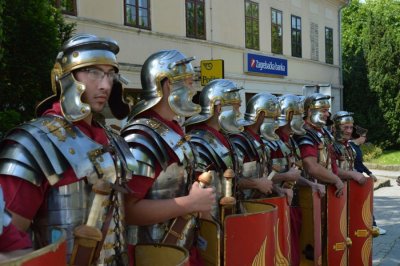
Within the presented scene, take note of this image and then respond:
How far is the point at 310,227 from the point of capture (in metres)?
5.22

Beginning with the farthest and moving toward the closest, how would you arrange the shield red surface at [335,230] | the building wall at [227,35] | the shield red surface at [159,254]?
the building wall at [227,35], the shield red surface at [335,230], the shield red surface at [159,254]

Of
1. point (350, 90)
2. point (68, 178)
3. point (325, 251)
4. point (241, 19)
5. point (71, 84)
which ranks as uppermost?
point (241, 19)

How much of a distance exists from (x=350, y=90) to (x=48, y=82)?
2443 centimetres

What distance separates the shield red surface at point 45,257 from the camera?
1518 millimetres

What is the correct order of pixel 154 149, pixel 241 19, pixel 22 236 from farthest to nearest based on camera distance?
pixel 241 19
pixel 154 149
pixel 22 236

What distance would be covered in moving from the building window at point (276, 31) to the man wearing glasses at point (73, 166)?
59.5 ft

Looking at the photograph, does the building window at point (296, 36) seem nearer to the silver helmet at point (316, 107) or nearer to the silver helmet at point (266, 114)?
the silver helmet at point (316, 107)

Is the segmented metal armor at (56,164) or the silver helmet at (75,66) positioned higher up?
the silver helmet at (75,66)

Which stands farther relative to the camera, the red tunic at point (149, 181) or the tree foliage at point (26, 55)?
the tree foliage at point (26, 55)

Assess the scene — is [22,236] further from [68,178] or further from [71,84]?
[71,84]

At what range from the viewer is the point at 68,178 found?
2.24 m

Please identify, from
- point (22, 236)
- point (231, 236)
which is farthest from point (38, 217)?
point (231, 236)

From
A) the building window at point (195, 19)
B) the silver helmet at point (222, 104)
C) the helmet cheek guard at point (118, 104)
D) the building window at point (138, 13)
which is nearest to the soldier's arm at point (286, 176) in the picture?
the silver helmet at point (222, 104)

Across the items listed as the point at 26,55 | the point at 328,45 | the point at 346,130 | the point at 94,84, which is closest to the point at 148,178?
the point at 94,84
